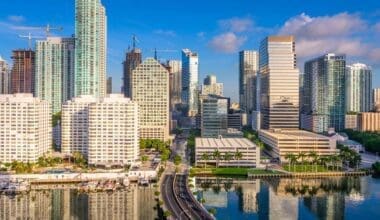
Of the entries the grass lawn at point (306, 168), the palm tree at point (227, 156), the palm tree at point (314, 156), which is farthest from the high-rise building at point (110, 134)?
the palm tree at point (314, 156)

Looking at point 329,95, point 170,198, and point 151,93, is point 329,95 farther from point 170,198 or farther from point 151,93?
point 170,198

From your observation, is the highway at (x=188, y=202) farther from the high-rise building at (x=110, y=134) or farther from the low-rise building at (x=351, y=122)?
the low-rise building at (x=351, y=122)

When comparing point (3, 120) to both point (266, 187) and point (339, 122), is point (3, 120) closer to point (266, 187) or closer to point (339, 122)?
point (266, 187)

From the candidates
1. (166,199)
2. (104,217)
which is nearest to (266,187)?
(166,199)

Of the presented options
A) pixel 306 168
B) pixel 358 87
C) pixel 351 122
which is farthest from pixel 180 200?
pixel 358 87

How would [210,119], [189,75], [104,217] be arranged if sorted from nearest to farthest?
1. [104,217]
2. [210,119]
3. [189,75]
